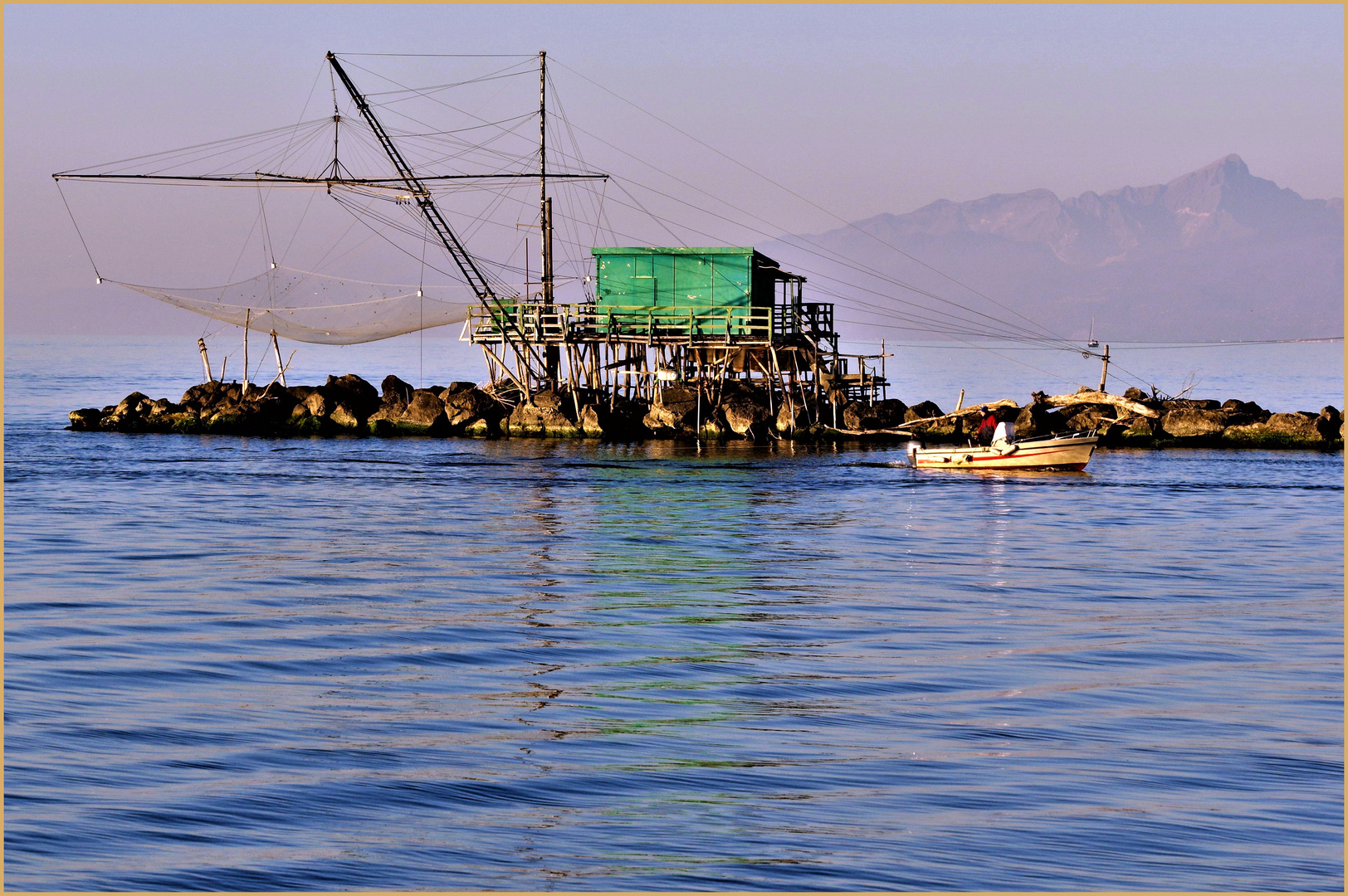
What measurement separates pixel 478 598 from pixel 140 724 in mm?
7455

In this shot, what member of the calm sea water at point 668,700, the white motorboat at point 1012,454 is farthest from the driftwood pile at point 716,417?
the calm sea water at point 668,700

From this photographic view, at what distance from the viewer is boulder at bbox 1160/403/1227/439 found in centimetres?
5038

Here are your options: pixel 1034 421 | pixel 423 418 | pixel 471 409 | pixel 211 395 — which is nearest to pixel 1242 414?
pixel 1034 421

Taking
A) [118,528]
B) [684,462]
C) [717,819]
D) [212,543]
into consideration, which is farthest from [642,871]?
[684,462]

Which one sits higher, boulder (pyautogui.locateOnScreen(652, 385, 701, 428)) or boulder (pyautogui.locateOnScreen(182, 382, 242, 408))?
boulder (pyautogui.locateOnScreen(182, 382, 242, 408))

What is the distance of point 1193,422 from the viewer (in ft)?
166

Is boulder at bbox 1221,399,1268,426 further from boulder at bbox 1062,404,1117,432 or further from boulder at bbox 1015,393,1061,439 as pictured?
boulder at bbox 1015,393,1061,439

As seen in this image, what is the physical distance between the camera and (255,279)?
178 feet

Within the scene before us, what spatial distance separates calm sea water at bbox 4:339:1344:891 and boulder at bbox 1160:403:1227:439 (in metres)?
20.1

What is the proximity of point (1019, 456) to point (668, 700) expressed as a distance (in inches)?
1163

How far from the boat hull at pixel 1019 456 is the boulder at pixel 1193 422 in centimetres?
1056

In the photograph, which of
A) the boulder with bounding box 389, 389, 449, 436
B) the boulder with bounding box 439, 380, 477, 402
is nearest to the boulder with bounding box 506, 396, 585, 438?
the boulder with bounding box 389, 389, 449, 436

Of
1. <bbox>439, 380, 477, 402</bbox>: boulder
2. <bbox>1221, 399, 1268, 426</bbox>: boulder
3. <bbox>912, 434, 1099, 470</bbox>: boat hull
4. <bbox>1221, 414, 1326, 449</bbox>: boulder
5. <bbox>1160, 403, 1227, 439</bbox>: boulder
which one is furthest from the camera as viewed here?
<bbox>439, 380, 477, 402</bbox>: boulder

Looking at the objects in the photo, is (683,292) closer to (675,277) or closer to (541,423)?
(675,277)
